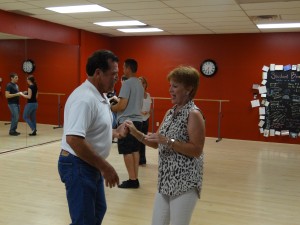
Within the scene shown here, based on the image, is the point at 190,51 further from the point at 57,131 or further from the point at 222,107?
the point at 57,131

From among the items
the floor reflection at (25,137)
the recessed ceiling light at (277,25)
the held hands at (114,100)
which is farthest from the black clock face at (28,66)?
the recessed ceiling light at (277,25)

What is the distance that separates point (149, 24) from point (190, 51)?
1830mm

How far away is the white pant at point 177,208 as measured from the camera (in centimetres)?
193

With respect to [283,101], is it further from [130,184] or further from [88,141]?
[88,141]

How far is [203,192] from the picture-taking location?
417cm

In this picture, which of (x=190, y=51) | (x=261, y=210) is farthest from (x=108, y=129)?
(x=190, y=51)

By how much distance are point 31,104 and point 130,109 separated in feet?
11.4

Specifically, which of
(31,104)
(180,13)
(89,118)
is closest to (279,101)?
(180,13)


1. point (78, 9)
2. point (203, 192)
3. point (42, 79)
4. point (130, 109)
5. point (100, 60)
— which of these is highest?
point (78, 9)

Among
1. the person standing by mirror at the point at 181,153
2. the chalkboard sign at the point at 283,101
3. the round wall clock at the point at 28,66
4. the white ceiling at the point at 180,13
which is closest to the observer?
the person standing by mirror at the point at 181,153

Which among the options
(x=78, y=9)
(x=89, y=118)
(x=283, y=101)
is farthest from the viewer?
(x=283, y=101)

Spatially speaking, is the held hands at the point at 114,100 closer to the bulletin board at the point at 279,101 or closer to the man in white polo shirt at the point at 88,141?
the man in white polo shirt at the point at 88,141

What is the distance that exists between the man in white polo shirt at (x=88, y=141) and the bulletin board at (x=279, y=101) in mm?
6596

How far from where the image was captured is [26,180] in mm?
4492
